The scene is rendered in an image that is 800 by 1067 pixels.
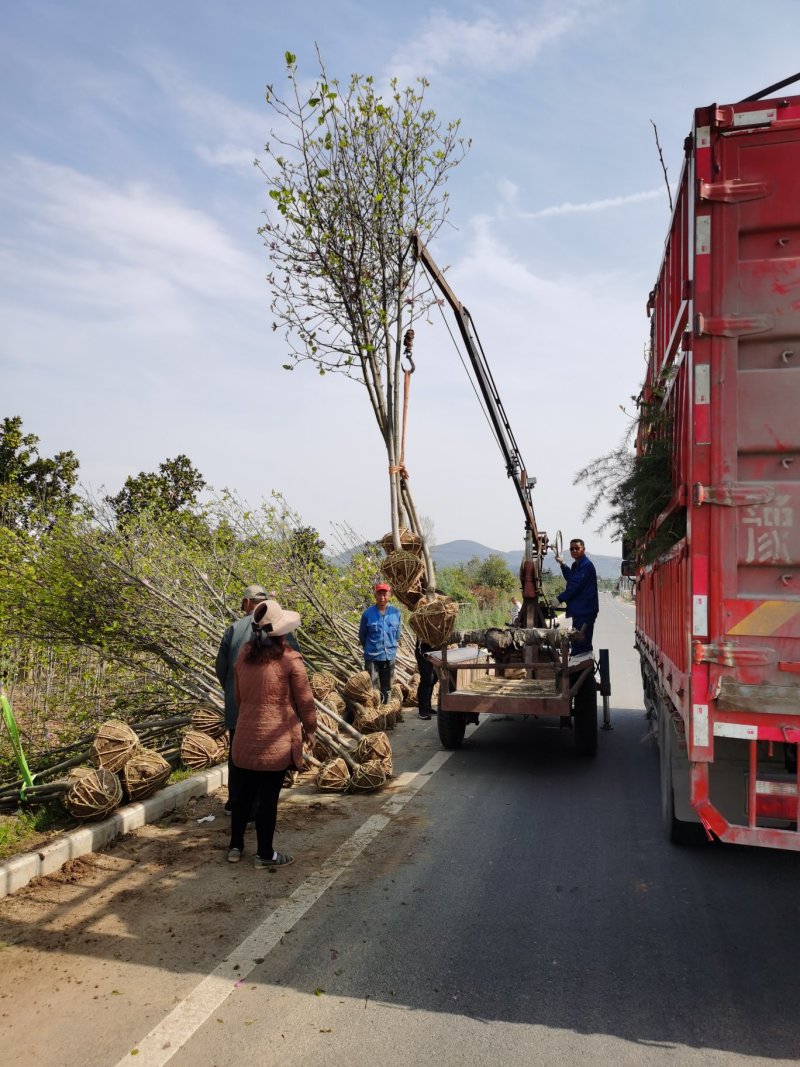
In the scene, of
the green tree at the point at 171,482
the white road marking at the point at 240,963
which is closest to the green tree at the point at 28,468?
the green tree at the point at 171,482

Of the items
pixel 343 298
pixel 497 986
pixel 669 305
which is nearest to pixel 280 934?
pixel 497 986

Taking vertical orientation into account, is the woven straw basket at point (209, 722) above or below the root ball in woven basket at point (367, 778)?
above

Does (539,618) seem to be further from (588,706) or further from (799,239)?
(799,239)

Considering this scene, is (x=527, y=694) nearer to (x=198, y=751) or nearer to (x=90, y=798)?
(x=198, y=751)

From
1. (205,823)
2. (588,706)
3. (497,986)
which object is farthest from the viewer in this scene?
(588,706)

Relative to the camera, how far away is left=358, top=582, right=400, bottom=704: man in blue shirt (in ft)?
32.7

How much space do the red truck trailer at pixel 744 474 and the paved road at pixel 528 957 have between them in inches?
27.7

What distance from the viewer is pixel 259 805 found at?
17.1ft

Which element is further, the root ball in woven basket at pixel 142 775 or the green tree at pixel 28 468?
the green tree at pixel 28 468

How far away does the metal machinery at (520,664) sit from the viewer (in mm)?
7656

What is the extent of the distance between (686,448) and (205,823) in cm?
435

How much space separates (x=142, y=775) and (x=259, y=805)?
1190mm

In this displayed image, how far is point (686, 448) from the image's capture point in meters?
4.04

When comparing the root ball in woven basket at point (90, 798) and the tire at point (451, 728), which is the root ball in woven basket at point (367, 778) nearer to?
the tire at point (451, 728)
